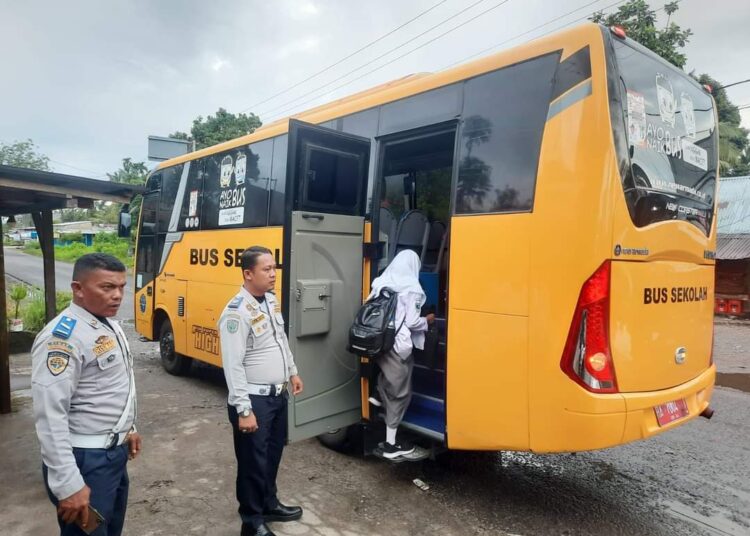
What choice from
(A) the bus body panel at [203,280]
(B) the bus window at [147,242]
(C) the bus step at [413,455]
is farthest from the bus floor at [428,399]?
(B) the bus window at [147,242]

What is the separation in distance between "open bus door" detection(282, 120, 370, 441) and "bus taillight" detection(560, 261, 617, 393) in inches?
71.6

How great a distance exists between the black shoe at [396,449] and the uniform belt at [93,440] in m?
2.09

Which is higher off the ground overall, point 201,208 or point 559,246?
point 201,208

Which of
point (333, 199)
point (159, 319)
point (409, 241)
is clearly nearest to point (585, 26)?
point (333, 199)

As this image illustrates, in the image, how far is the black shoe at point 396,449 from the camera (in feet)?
12.1

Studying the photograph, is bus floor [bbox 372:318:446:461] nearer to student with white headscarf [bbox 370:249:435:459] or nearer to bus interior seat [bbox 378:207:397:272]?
student with white headscarf [bbox 370:249:435:459]

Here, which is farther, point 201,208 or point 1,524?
point 201,208

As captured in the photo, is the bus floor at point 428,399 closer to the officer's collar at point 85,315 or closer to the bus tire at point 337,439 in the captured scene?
the bus tire at point 337,439

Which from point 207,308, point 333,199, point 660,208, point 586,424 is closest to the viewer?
point 586,424

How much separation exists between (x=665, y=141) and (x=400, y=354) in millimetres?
2257

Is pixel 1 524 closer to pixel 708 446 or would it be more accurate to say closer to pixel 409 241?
pixel 409 241

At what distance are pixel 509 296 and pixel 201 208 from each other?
4.37 metres

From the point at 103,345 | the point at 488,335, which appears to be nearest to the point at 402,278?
the point at 488,335

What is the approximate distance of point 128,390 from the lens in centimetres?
217
